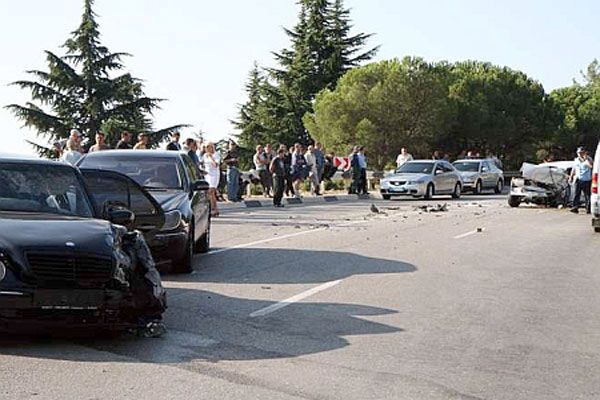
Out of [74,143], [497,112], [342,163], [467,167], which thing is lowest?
[467,167]

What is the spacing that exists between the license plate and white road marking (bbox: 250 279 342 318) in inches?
84.5

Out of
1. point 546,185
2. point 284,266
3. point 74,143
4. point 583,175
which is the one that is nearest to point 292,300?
point 284,266

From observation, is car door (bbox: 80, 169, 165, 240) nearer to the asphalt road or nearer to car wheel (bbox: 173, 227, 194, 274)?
car wheel (bbox: 173, 227, 194, 274)

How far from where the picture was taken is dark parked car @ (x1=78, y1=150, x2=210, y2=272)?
12.2 metres

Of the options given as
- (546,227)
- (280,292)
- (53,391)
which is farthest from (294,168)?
(53,391)

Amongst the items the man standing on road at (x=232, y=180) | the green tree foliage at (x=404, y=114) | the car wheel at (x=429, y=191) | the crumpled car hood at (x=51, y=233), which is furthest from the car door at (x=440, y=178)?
the crumpled car hood at (x=51, y=233)

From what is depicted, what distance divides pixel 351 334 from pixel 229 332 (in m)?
1.06

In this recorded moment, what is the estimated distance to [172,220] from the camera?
1248cm

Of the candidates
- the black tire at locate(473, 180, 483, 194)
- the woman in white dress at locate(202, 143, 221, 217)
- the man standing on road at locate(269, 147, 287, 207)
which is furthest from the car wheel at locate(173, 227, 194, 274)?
the black tire at locate(473, 180, 483, 194)

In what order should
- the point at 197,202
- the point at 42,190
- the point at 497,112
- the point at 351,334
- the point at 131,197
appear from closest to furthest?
the point at 351,334 → the point at 42,190 → the point at 131,197 → the point at 197,202 → the point at 497,112

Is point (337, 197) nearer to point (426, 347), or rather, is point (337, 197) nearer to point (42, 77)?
point (42, 77)

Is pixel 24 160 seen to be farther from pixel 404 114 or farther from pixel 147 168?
pixel 404 114

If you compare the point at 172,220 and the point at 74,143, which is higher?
the point at 74,143

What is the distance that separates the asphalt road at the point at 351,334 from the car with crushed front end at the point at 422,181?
60.0ft
